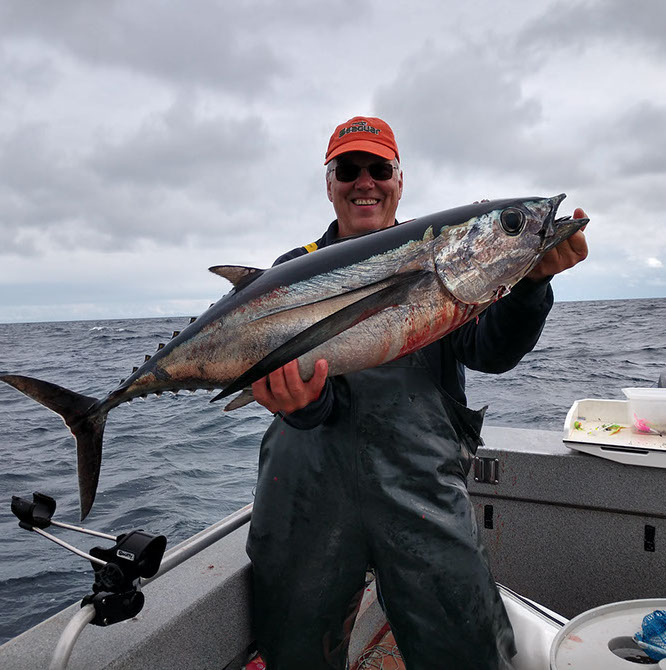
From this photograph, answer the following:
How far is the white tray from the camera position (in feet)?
11.1

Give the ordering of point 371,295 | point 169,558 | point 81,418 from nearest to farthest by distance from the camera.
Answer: point 371,295 < point 81,418 < point 169,558

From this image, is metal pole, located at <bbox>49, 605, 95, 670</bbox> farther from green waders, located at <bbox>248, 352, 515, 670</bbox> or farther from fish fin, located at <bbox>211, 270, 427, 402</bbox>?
fish fin, located at <bbox>211, 270, 427, 402</bbox>

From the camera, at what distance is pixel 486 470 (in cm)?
387

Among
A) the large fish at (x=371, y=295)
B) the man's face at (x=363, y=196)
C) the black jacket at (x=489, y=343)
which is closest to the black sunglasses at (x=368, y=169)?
the man's face at (x=363, y=196)

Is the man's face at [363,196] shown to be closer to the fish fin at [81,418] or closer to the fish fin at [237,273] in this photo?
the fish fin at [237,273]

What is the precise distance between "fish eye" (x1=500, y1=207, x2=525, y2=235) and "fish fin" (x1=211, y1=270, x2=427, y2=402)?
1.06 feet

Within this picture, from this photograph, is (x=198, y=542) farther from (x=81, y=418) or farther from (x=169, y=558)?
(x=81, y=418)

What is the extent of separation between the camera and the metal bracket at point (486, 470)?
3.83 m

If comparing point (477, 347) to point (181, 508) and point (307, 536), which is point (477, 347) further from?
point (181, 508)

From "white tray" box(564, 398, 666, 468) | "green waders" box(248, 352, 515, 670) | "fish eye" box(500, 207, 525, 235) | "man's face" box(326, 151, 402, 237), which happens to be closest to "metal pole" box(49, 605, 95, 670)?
"green waders" box(248, 352, 515, 670)

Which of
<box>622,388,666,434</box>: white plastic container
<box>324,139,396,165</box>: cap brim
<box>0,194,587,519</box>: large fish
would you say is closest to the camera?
<box>0,194,587,519</box>: large fish

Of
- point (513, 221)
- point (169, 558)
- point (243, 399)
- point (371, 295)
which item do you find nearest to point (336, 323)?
point (371, 295)

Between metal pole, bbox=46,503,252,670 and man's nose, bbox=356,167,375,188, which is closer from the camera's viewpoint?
metal pole, bbox=46,503,252,670

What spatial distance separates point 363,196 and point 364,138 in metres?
0.28
